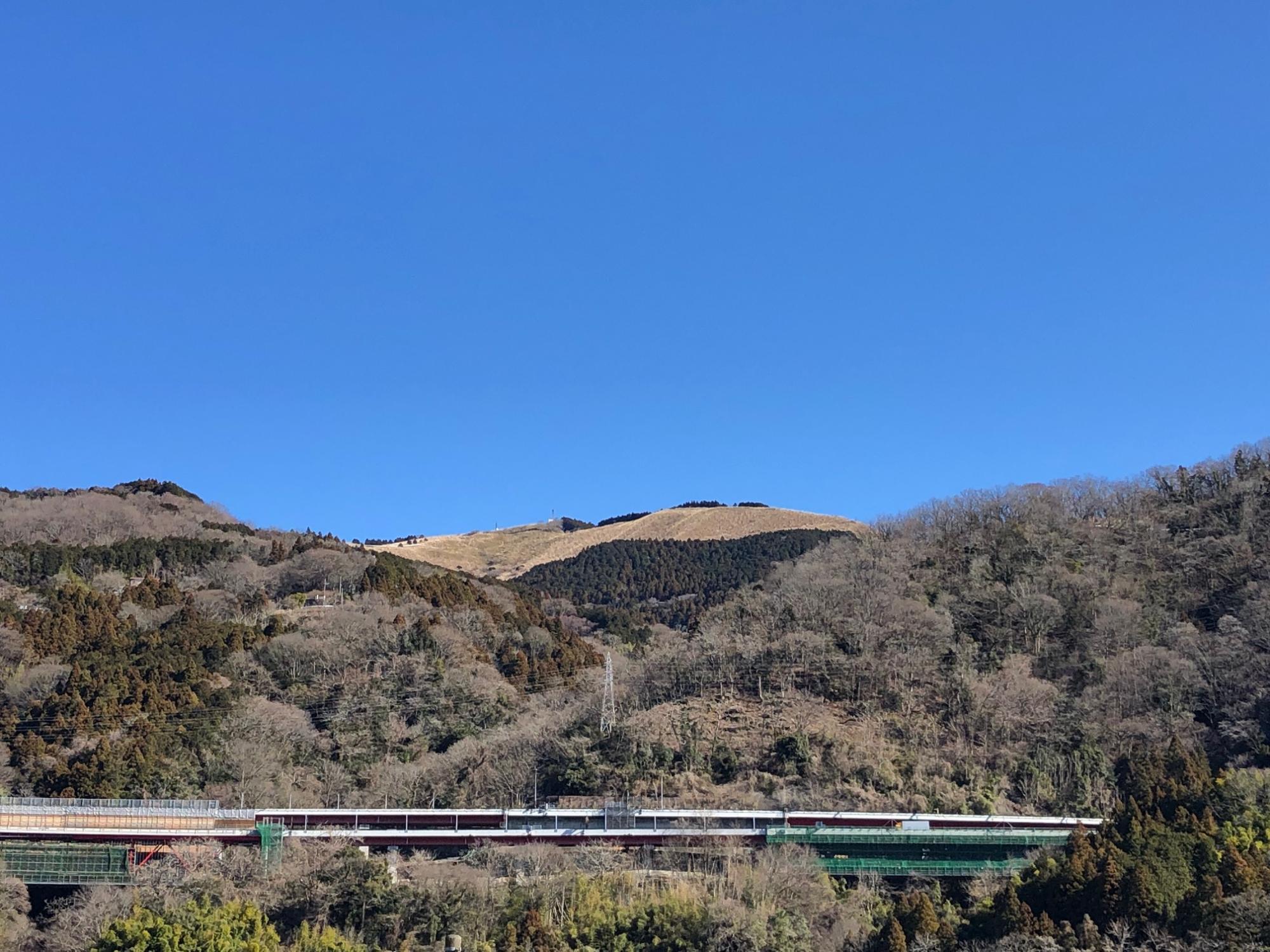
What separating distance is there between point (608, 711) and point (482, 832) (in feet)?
42.4

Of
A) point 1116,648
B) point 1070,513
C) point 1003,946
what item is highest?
point 1070,513

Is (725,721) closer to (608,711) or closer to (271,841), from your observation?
(608,711)

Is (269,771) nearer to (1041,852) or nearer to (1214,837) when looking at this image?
(1041,852)

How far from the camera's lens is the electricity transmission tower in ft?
→ 229

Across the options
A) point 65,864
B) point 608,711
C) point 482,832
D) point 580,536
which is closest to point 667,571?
point 580,536

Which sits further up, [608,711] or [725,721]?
[608,711]

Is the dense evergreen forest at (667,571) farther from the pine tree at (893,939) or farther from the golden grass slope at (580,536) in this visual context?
the pine tree at (893,939)

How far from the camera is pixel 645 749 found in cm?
6688

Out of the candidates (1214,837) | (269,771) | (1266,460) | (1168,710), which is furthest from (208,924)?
(1266,460)

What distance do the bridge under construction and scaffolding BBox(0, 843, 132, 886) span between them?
0.04 meters

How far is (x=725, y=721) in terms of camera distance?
70.3 m

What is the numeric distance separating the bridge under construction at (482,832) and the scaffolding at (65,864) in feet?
0.12

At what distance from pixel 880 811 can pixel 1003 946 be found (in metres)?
18.8

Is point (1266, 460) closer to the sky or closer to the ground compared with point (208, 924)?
closer to the sky
